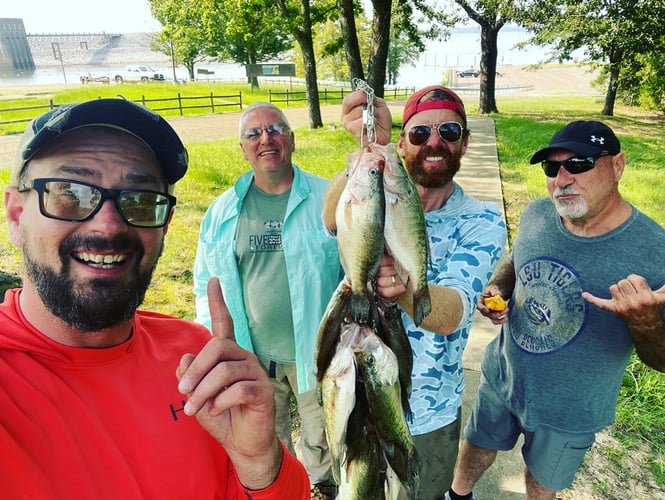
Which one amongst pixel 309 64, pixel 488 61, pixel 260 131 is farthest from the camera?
pixel 488 61

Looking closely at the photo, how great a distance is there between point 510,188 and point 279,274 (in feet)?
26.8

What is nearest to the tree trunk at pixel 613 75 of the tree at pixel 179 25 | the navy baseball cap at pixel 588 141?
the navy baseball cap at pixel 588 141

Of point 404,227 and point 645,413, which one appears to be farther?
point 645,413

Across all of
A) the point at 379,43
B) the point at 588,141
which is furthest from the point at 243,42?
the point at 588,141

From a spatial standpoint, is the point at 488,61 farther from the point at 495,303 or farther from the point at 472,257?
the point at 472,257

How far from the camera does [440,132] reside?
6.98 feet

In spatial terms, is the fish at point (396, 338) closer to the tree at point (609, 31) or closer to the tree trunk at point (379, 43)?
the tree trunk at point (379, 43)

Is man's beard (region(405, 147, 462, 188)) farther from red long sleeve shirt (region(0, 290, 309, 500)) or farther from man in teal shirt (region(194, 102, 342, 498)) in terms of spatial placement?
red long sleeve shirt (region(0, 290, 309, 500))

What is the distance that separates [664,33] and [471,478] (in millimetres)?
20836

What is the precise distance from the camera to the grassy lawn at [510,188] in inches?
143

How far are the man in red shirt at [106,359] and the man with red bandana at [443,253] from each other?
80 centimetres

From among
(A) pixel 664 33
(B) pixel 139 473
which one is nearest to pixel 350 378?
(B) pixel 139 473

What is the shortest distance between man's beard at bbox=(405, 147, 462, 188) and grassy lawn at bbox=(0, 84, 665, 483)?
2.86m

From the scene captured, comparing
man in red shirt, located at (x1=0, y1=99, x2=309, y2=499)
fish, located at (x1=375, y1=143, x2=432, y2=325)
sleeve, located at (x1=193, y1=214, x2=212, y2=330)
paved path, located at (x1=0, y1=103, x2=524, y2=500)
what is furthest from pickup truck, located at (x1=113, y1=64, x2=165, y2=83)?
fish, located at (x1=375, y1=143, x2=432, y2=325)
